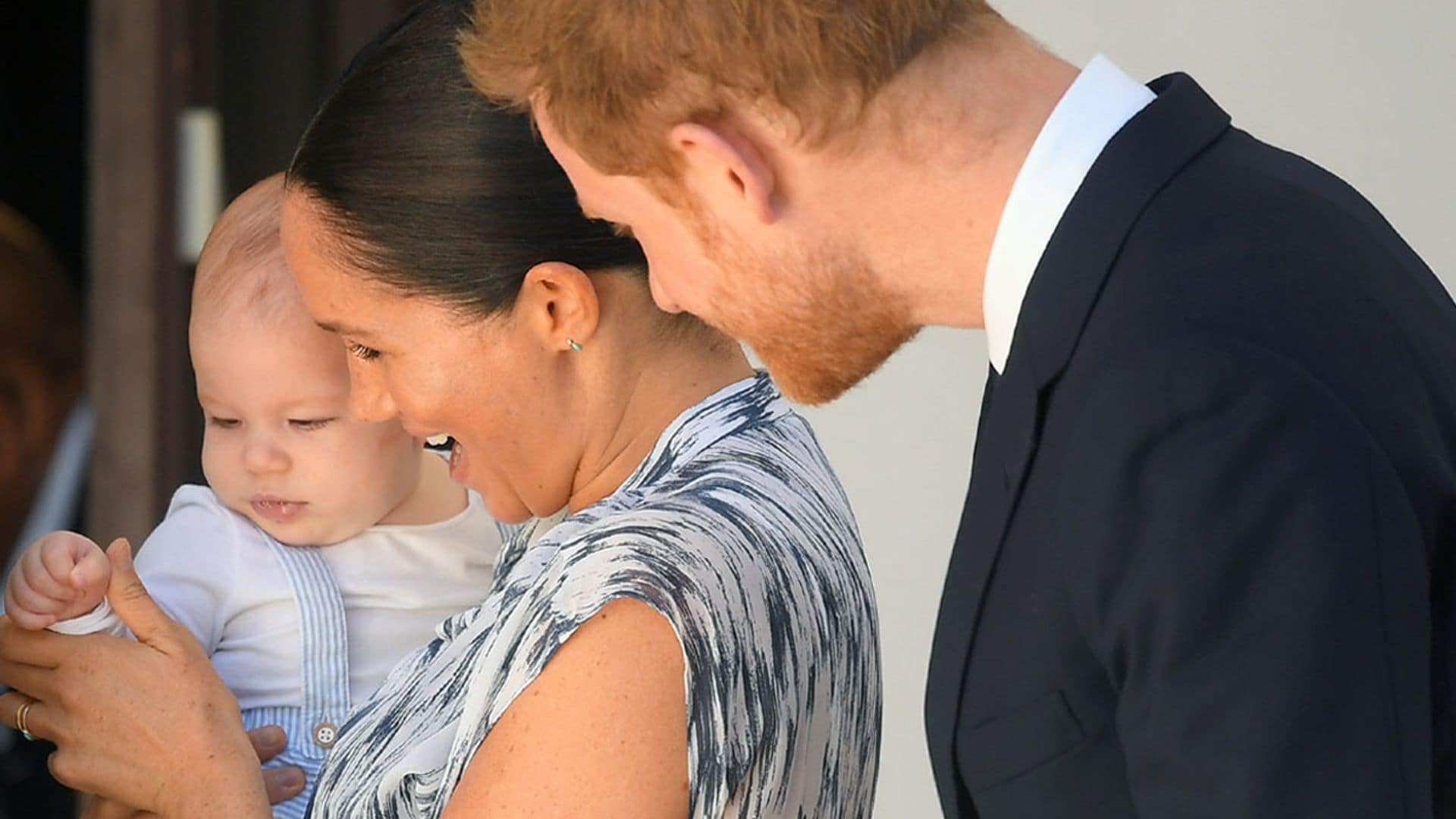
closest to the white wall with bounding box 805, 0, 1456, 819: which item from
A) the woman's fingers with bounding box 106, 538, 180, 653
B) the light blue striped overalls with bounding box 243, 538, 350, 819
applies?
the light blue striped overalls with bounding box 243, 538, 350, 819

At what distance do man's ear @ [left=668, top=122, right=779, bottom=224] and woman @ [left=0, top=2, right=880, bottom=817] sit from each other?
0.98 ft

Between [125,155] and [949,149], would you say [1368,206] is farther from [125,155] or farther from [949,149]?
[125,155]

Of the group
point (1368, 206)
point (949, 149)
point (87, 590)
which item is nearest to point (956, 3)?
point (949, 149)

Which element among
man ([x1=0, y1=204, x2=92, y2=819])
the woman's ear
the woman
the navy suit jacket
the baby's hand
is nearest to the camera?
the navy suit jacket

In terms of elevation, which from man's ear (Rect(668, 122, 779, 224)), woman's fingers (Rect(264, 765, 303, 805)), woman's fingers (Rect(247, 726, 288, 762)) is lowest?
woman's fingers (Rect(264, 765, 303, 805))

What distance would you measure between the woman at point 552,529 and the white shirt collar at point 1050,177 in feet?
1.20

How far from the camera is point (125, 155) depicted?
315 cm

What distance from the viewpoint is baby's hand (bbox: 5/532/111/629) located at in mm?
1742

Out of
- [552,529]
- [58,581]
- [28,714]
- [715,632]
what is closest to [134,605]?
[58,581]

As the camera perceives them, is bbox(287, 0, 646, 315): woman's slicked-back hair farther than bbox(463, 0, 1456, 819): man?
Yes

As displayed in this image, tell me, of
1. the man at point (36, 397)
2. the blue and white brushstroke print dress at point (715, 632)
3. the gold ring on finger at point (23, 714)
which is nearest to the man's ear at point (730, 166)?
the blue and white brushstroke print dress at point (715, 632)

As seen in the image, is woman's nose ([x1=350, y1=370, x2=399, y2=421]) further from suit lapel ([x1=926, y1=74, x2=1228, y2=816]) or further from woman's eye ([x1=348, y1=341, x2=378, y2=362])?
suit lapel ([x1=926, y1=74, x2=1228, y2=816])

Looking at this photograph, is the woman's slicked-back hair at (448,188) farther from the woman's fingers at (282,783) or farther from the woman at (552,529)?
the woman's fingers at (282,783)

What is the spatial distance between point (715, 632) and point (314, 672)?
0.84 meters
